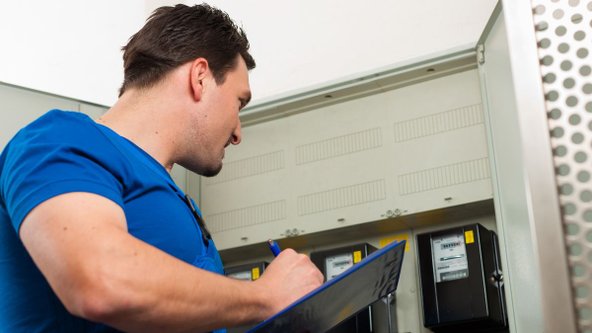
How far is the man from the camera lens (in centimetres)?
91

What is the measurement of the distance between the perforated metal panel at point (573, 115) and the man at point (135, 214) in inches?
14.8

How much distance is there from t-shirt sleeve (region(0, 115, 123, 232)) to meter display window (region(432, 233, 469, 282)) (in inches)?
52.7

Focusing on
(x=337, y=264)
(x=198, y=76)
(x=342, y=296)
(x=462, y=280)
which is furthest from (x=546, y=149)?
(x=337, y=264)

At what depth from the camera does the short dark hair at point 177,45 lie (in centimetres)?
135

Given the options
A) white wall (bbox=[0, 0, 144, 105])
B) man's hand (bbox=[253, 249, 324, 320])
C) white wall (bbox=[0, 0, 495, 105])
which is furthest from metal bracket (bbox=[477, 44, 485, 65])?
white wall (bbox=[0, 0, 144, 105])

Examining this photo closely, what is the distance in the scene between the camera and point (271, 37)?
308 cm

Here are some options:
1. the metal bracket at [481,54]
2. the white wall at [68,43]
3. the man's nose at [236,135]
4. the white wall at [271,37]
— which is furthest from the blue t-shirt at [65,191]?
the white wall at [68,43]

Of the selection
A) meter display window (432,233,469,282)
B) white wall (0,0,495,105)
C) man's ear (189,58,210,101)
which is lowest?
meter display window (432,233,469,282)

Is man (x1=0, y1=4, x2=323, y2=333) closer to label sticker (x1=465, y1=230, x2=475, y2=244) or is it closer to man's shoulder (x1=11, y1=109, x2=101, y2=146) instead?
man's shoulder (x1=11, y1=109, x2=101, y2=146)

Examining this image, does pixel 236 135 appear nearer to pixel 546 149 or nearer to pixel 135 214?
pixel 135 214

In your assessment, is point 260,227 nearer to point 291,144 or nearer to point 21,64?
point 291,144

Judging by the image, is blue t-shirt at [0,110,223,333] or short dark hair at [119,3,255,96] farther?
short dark hair at [119,3,255,96]

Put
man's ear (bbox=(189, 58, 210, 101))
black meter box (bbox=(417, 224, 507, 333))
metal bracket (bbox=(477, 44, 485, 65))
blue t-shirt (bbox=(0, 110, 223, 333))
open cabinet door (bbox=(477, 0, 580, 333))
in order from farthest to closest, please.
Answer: metal bracket (bbox=(477, 44, 485, 65)) < black meter box (bbox=(417, 224, 507, 333)) < man's ear (bbox=(189, 58, 210, 101)) < blue t-shirt (bbox=(0, 110, 223, 333)) < open cabinet door (bbox=(477, 0, 580, 333))

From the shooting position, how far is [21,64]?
3160mm
